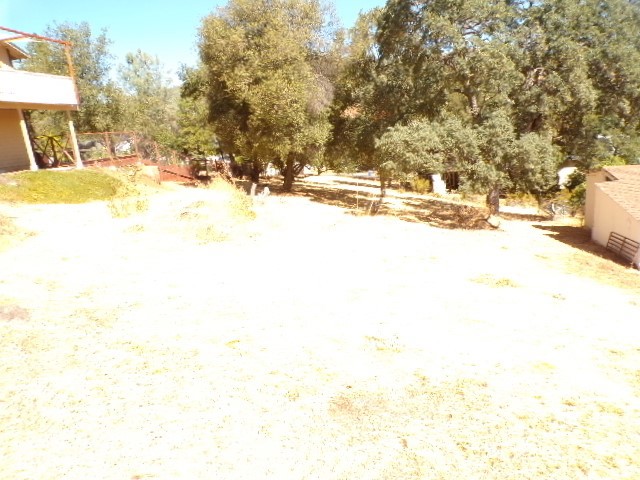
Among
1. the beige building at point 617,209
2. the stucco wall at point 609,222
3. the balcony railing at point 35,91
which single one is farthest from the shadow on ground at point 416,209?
the balcony railing at point 35,91

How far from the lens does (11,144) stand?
63.3 ft

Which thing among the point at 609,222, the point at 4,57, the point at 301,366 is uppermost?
the point at 4,57

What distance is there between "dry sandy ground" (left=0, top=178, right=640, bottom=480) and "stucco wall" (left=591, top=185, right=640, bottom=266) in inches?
131

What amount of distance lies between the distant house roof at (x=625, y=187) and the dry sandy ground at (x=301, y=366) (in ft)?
13.0

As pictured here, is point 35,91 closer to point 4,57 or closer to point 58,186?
point 58,186

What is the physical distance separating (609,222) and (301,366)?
15.2m

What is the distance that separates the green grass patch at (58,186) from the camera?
50.0 feet

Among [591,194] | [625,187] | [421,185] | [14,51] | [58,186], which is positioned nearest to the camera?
[625,187]

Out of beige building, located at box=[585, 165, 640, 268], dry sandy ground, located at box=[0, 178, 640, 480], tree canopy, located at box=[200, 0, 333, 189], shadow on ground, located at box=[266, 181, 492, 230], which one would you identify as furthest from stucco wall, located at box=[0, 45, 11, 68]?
beige building, located at box=[585, 165, 640, 268]

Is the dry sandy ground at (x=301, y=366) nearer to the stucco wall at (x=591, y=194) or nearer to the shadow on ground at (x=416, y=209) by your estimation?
the stucco wall at (x=591, y=194)

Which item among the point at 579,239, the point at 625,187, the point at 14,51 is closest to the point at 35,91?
the point at 14,51

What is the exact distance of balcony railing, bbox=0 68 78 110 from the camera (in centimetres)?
1650

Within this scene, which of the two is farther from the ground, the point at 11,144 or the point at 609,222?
the point at 11,144

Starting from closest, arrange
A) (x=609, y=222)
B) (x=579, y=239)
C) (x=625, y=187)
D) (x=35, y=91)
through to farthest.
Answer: (x=625, y=187) → (x=609, y=222) → (x=579, y=239) → (x=35, y=91)
